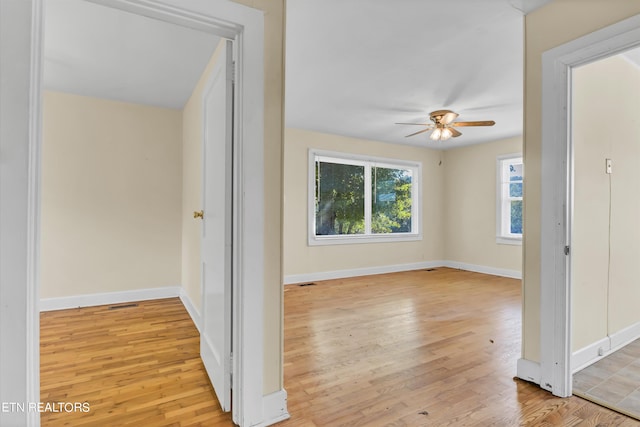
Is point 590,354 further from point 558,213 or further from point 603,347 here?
point 558,213

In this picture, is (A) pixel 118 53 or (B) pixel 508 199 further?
(B) pixel 508 199

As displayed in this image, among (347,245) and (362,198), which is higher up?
(362,198)

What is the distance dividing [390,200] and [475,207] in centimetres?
158

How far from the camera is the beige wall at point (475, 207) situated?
17.6 ft

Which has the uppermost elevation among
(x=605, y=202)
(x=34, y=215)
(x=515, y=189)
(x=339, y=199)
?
(x=515, y=189)

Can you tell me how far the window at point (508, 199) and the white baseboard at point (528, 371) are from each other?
12.5 ft

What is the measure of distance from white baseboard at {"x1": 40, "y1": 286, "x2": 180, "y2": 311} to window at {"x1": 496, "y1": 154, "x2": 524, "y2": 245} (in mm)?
5190

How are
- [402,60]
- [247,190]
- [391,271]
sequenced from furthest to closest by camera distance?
[391,271]
[402,60]
[247,190]

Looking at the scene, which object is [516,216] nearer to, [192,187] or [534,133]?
[534,133]

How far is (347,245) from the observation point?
17.4 feet

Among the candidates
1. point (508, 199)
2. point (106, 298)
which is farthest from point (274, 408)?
point (508, 199)

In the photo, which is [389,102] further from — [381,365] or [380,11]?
[381,365]

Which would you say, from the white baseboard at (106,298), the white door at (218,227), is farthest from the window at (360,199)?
the white door at (218,227)

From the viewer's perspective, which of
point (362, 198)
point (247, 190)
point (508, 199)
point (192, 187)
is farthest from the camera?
point (362, 198)
